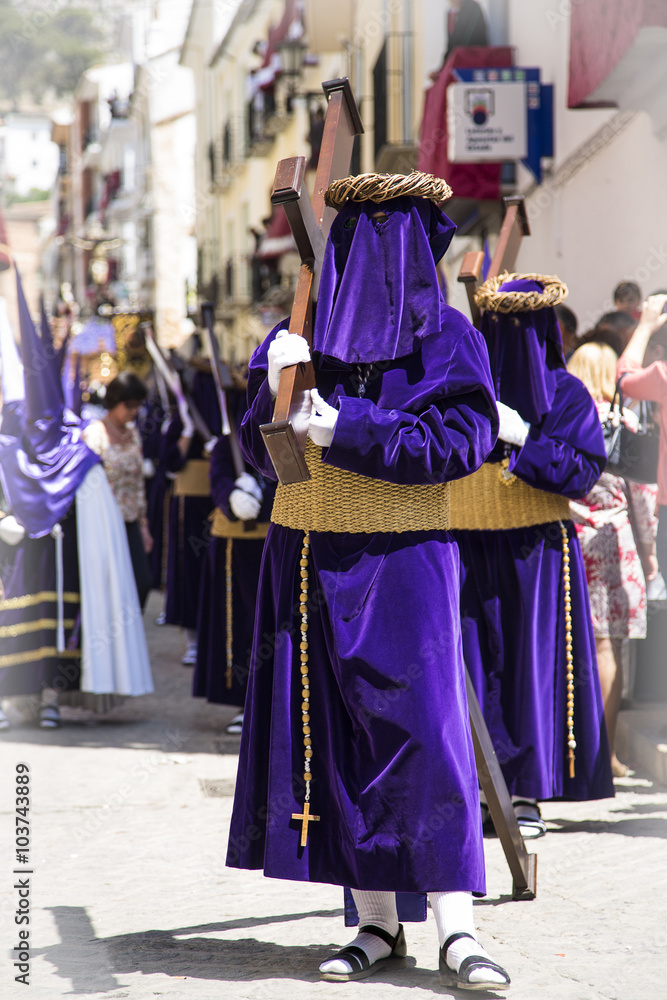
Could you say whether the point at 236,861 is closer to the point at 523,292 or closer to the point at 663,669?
the point at 523,292

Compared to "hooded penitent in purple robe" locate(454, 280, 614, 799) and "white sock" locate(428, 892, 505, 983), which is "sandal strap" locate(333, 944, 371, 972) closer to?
"white sock" locate(428, 892, 505, 983)

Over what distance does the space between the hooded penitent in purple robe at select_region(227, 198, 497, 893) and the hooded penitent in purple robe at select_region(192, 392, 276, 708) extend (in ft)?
12.0

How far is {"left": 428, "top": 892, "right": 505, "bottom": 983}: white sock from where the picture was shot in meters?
3.21

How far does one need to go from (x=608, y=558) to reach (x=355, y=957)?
2754mm

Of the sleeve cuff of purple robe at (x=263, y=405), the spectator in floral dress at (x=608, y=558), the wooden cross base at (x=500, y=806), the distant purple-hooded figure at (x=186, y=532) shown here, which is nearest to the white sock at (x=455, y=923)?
the wooden cross base at (x=500, y=806)

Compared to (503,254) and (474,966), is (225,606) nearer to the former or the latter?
(503,254)

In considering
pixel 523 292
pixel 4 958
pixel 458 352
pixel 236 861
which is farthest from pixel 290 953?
pixel 523 292

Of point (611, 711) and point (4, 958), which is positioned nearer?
point (4, 958)

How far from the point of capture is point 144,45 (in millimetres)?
38750

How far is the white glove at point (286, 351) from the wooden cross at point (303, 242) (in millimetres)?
23

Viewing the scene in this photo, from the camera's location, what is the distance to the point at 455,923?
3.25 meters

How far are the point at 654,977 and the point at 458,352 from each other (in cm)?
170

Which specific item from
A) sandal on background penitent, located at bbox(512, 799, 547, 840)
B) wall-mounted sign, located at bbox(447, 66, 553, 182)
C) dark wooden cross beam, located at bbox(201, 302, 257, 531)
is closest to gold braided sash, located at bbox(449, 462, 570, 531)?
sandal on background penitent, located at bbox(512, 799, 547, 840)

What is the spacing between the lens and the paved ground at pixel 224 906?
3.36 meters
